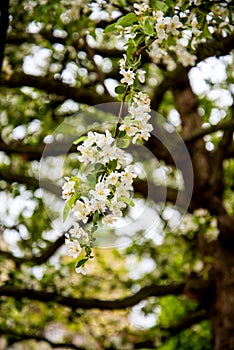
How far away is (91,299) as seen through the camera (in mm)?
3596

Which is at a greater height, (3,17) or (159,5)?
(159,5)

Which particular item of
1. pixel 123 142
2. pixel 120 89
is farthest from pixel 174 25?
pixel 123 142

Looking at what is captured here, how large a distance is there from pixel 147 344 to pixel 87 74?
2.05m

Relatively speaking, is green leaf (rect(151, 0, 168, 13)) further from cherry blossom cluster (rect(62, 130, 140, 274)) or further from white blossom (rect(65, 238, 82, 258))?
white blossom (rect(65, 238, 82, 258))

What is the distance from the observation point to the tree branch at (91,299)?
321cm

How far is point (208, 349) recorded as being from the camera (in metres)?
4.91

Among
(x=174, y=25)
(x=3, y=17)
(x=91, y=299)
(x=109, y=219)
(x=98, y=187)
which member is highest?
(x=174, y=25)

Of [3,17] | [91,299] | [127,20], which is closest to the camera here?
[127,20]

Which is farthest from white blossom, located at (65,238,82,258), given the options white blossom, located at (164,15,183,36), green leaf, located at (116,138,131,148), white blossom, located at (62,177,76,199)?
white blossom, located at (164,15,183,36)

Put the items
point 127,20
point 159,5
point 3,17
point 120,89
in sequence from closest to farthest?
point 120,89 < point 127,20 < point 159,5 < point 3,17

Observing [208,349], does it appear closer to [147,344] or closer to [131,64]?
[147,344]

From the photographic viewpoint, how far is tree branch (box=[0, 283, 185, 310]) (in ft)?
10.5

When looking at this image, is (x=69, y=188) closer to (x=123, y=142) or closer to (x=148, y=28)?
(x=123, y=142)

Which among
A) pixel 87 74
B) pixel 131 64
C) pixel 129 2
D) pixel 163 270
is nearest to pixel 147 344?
pixel 163 270
